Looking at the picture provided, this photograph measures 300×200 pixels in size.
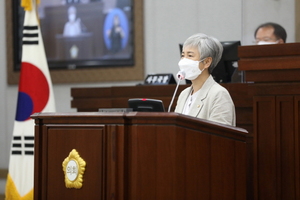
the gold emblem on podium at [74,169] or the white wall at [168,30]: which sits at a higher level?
the white wall at [168,30]

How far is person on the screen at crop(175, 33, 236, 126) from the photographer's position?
3031 mm

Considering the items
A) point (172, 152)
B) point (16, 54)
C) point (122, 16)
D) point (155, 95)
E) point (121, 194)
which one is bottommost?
point (121, 194)

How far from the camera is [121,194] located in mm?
2439

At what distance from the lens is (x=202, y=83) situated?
3.24m

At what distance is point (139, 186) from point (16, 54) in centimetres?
496

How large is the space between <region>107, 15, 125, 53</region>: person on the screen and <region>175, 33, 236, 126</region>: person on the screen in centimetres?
335

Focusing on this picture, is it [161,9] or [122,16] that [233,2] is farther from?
[122,16]

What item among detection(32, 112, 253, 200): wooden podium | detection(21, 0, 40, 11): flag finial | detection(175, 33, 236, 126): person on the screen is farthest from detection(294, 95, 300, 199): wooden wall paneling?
detection(21, 0, 40, 11): flag finial

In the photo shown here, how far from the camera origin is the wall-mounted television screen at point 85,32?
6.50 metres

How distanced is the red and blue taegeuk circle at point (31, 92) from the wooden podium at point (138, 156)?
2.58m

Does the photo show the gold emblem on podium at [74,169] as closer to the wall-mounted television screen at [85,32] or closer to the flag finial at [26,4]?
the flag finial at [26,4]

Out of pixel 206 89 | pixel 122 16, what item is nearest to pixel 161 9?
pixel 122 16

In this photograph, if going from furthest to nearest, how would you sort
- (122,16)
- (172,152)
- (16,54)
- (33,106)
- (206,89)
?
(16,54) < (122,16) < (33,106) < (206,89) < (172,152)

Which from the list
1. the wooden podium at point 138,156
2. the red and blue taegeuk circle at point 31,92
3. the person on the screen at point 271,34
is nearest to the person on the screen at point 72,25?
the red and blue taegeuk circle at point 31,92
